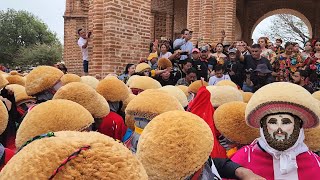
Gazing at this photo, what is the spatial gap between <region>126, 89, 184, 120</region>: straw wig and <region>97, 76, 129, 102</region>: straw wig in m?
1.23

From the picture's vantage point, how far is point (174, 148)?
1.81m

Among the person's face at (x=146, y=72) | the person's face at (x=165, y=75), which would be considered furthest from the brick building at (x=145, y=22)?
the person's face at (x=165, y=75)

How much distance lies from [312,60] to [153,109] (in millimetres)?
6296

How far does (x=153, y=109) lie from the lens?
9.48 ft

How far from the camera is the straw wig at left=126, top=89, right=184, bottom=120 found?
2.90m

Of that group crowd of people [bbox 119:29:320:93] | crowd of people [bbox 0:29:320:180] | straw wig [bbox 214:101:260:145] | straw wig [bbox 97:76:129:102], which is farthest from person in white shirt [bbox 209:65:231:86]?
straw wig [bbox 214:101:260:145]

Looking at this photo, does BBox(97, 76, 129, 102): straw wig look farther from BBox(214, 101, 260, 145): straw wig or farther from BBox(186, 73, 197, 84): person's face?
BBox(186, 73, 197, 84): person's face

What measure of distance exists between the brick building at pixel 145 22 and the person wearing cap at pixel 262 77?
3.23 meters

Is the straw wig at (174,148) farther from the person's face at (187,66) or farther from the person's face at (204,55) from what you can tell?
the person's face at (204,55)

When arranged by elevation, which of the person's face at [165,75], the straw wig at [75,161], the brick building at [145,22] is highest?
the brick building at [145,22]

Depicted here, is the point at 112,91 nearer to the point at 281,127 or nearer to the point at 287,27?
the point at 281,127

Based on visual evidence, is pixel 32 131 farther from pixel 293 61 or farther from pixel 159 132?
pixel 293 61

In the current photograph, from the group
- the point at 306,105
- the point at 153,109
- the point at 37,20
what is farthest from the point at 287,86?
the point at 37,20

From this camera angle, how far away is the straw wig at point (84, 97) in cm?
333
